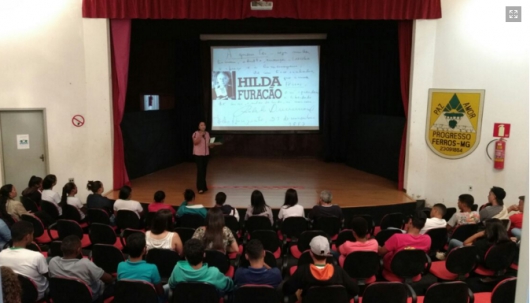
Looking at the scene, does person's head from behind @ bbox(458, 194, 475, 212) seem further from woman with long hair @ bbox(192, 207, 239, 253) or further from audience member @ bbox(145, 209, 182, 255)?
audience member @ bbox(145, 209, 182, 255)

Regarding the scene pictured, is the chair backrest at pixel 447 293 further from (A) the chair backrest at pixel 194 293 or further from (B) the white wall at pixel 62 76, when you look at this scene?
(B) the white wall at pixel 62 76

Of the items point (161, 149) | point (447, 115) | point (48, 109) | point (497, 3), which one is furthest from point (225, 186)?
→ point (497, 3)

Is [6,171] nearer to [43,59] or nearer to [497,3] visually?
[43,59]

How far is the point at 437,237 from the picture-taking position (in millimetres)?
4496

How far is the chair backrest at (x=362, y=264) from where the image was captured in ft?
12.0

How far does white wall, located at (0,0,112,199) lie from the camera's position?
7160 mm

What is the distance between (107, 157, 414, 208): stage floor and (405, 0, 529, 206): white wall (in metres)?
0.82

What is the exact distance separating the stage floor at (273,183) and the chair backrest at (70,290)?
12.3ft

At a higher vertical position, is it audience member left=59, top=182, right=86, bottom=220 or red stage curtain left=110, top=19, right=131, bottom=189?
red stage curtain left=110, top=19, right=131, bottom=189

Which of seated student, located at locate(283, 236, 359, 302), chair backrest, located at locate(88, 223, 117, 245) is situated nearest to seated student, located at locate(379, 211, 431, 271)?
seated student, located at locate(283, 236, 359, 302)

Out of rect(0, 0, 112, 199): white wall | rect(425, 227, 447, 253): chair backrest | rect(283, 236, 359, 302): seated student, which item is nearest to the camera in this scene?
rect(283, 236, 359, 302): seated student

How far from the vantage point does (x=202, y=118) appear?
36.4ft

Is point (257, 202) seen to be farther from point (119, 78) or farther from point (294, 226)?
point (119, 78)

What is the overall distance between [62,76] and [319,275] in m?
6.39
